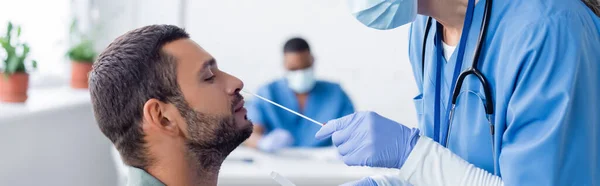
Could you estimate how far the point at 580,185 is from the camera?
4.29 feet

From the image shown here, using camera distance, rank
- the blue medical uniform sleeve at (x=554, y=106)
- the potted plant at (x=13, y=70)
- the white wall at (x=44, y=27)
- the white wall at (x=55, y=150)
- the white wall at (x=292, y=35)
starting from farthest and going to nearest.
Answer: the white wall at (x=292, y=35) < the white wall at (x=44, y=27) < the potted plant at (x=13, y=70) < the white wall at (x=55, y=150) < the blue medical uniform sleeve at (x=554, y=106)

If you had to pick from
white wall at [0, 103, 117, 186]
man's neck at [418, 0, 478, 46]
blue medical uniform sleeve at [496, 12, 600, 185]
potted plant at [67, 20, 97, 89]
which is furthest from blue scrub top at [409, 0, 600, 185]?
potted plant at [67, 20, 97, 89]

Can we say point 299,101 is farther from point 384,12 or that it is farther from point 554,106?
point 554,106

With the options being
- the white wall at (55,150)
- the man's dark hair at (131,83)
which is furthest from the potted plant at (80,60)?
the man's dark hair at (131,83)

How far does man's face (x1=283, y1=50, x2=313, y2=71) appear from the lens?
367cm

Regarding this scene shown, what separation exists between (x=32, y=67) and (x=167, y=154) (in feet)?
5.26

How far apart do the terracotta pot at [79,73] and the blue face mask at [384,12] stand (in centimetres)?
220

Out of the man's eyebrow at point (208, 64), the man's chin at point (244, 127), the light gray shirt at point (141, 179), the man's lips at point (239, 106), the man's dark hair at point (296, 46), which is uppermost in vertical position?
the man's eyebrow at point (208, 64)

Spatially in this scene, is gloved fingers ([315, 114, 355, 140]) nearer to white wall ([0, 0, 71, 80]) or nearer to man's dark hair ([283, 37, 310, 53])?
white wall ([0, 0, 71, 80])

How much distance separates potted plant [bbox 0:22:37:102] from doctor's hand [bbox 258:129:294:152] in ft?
3.32

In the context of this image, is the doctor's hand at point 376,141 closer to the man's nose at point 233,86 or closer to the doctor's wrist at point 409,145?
the doctor's wrist at point 409,145

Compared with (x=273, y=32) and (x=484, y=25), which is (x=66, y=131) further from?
(x=484, y=25)

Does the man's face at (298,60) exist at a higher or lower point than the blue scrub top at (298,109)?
higher

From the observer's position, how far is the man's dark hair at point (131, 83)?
4.59 feet
